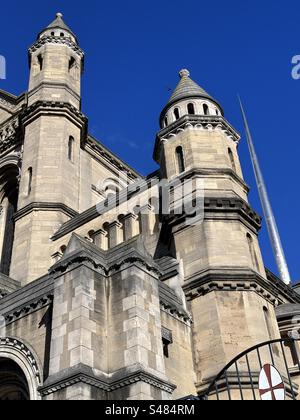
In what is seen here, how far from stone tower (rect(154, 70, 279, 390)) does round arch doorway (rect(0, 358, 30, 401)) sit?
4941mm

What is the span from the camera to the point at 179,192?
794 inches

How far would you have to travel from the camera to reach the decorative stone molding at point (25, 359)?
13070 millimetres

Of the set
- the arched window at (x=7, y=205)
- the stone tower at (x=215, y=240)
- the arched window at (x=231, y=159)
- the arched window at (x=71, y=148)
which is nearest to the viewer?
the stone tower at (x=215, y=240)

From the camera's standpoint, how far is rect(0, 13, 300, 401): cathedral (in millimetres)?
12258

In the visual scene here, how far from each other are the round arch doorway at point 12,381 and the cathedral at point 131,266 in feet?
0.19

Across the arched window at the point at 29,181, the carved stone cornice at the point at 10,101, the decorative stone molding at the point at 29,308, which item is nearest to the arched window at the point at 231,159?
the arched window at the point at 29,181

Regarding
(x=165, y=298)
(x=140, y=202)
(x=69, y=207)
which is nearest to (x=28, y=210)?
(x=69, y=207)

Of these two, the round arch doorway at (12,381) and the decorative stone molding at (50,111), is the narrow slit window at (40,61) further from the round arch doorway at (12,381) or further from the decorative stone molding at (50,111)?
the round arch doorway at (12,381)

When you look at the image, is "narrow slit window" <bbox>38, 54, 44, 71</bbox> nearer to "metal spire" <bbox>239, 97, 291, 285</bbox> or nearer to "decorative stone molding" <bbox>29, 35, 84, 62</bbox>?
"decorative stone molding" <bbox>29, 35, 84, 62</bbox>

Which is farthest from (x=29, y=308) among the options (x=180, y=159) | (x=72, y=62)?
(x=72, y=62)

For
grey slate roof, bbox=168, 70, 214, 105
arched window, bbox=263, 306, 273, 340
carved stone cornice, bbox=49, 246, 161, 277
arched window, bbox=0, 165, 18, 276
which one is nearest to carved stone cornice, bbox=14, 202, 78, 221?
arched window, bbox=0, 165, 18, 276

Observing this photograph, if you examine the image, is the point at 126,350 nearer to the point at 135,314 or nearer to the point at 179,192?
the point at 135,314

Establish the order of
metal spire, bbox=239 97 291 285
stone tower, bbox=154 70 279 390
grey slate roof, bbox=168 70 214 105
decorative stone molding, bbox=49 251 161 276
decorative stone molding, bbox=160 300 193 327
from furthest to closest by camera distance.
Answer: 1. metal spire, bbox=239 97 291 285
2. grey slate roof, bbox=168 70 214 105
3. stone tower, bbox=154 70 279 390
4. decorative stone molding, bbox=160 300 193 327
5. decorative stone molding, bbox=49 251 161 276

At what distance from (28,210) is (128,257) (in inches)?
465
